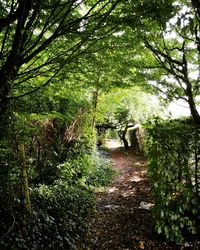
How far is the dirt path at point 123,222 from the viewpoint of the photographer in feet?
16.9

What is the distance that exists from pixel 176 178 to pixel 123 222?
1.66m

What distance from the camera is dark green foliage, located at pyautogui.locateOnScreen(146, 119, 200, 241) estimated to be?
510 centimetres

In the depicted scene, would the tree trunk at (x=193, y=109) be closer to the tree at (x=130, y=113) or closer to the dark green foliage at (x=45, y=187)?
the dark green foliage at (x=45, y=187)

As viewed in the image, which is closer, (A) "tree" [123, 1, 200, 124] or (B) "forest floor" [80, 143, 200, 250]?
(B) "forest floor" [80, 143, 200, 250]

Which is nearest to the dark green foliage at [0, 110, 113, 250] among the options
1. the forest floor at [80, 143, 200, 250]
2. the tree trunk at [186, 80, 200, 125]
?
the forest floor at [80, 143, 200, 250]

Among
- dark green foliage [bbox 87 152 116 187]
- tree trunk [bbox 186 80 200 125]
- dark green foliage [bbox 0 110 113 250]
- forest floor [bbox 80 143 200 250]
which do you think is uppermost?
tree trunk [bbox 186 80 200 125]

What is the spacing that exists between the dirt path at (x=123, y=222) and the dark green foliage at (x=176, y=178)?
40cm

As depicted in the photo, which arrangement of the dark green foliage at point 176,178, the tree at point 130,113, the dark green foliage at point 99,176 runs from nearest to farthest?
the dark green foliage at point 176,178 → the dark green foliage at point 99,176 → the tree at point 130,113

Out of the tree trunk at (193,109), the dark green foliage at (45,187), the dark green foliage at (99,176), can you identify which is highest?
the tree trunk at (193,109)

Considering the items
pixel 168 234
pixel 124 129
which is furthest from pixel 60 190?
pixel 124 129

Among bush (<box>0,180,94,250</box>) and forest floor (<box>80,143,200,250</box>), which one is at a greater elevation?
bush (<box>0,180,94,250</box>)

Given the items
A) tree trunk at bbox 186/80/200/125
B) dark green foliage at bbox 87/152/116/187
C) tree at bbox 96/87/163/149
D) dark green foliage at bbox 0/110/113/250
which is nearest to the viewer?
dark green foliage at bbox 0/110/113/250

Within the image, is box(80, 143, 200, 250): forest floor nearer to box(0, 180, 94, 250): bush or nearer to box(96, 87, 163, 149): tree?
box(0, 180, 94, 250): bush

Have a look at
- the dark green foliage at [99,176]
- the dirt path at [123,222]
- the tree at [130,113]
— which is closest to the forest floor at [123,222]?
the dirt path at [123,222]
